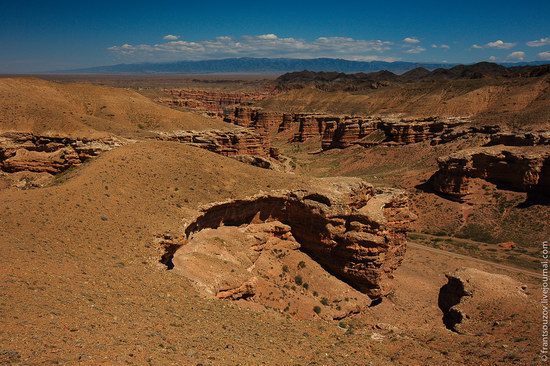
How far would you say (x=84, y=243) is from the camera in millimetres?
18594

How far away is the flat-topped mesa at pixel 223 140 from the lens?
44406 mm

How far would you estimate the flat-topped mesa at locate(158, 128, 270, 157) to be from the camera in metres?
44.4

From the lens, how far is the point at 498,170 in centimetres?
4759

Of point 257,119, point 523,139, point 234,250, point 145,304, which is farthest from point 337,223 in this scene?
point 257,119

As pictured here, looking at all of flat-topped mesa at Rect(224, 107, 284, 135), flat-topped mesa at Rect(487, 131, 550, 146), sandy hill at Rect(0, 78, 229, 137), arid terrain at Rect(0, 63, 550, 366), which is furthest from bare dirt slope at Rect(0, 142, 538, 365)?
flat-topped mesa at Rect(224, 107, 284, 135)

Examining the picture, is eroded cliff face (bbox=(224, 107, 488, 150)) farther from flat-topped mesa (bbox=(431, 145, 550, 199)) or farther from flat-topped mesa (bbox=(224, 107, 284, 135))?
flat-topped mesa (bbox=(431, 145, 550, 199))

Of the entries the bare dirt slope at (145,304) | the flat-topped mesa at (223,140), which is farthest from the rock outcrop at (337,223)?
the flat-topped mesa at (223,140)

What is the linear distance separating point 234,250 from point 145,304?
929 centimetres

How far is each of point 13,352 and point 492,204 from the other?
47548mm

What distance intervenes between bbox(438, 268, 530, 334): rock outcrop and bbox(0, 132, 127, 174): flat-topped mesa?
1004 inches

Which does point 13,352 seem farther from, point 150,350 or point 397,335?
point 397,335

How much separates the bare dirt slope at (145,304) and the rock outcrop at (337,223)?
3.47 ft

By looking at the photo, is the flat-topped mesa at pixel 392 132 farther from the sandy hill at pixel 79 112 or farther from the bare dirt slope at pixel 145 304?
the bare dirt slope at pixel 145 304


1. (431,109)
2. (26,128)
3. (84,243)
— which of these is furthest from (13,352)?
(431,109)
